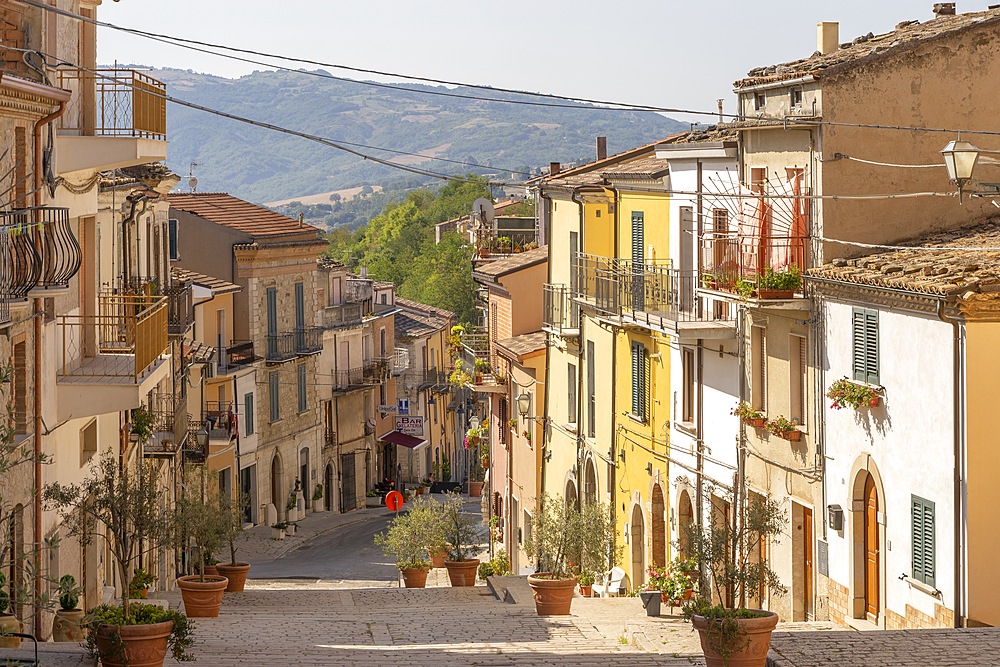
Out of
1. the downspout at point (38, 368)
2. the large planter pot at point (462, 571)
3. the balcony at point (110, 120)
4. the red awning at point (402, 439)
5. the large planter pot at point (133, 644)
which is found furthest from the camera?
the red awning at point (402, 439)

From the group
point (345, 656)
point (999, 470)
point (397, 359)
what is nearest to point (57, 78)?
point (345, 656)


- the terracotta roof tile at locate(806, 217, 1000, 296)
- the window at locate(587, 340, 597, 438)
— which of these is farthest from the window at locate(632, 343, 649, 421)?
the terracotta roof tile at locate(806, 217, 1000, 296)

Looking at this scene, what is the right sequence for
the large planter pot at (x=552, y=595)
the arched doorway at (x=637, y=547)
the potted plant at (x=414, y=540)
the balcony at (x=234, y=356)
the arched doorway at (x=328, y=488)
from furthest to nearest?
the arched doorway at (x=328, y=488), the balcony at (x=234, y=356), the potted plant at (x=414, y=540), the arched doorway at (x=637, y=547), the large planter pot at (x=552, y=595)

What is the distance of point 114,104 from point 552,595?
1001 cm

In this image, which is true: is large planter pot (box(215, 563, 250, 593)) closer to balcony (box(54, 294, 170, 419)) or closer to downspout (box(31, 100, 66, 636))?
balcony (box(54, 294, 170, 419))

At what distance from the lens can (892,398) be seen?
→ 1853 centimetres

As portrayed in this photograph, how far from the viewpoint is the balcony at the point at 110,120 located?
17859 mm

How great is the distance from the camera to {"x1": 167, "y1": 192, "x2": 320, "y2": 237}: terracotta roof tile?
162 feet

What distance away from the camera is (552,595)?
22.5 meters

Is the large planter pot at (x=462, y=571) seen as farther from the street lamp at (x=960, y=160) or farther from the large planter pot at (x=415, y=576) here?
the street lamp at (x=960, y=160)

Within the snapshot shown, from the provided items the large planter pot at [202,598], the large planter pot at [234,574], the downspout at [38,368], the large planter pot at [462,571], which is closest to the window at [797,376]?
the large planter pot at [202,598]

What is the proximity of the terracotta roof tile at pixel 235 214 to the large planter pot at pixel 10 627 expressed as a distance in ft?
114

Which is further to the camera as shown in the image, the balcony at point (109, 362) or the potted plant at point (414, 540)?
the potted plant at point (414, 540)

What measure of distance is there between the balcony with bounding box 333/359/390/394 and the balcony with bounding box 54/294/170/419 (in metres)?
39.4
